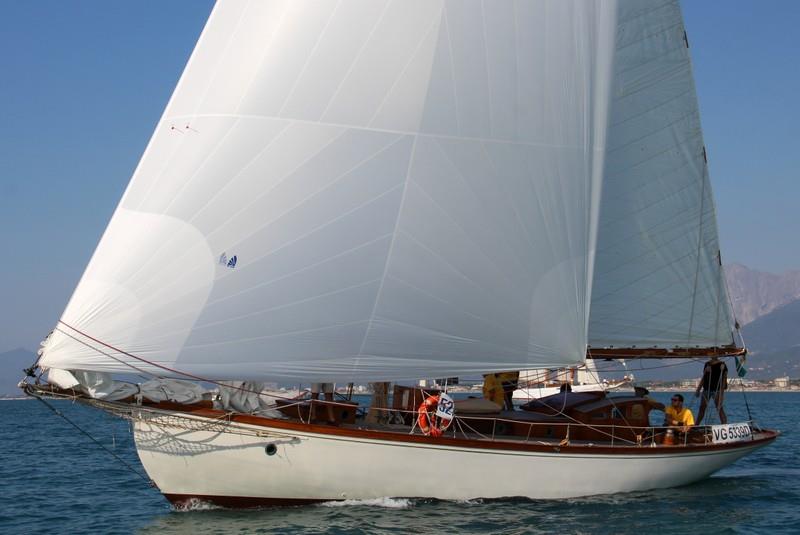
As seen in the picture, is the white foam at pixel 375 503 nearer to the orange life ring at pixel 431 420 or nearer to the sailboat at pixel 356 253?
the sailboat at pixel 356 253

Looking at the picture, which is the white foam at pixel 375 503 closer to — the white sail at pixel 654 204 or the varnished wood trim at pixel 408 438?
the varnished wood trim at pixel 408 438

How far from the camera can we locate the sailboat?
13.3 metres

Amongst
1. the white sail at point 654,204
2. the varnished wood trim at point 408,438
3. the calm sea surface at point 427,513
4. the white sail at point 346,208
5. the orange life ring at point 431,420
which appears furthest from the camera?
the white sail at point 654,204

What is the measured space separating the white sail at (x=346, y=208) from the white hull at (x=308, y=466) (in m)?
1.37

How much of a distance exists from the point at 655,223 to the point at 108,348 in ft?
→ 39.6

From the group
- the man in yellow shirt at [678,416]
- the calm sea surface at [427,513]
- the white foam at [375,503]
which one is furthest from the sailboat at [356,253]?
the man in yellow shirt at [678,416]

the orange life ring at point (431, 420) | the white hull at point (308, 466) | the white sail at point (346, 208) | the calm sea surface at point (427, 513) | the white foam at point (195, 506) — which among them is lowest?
the calm sea surface at point (427, 513)

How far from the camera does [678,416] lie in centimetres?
1850

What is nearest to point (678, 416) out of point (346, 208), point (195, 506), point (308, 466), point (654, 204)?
point (654, 204)

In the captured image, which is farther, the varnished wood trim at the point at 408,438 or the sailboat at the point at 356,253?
the varnished wood trim at the point at 408,438

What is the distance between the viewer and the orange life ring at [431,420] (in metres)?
15.2

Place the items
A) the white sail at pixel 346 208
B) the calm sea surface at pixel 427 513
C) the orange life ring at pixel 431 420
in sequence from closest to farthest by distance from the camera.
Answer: the white sail at pixel 346 208 < the calm sea surface at pixel 427 513 < the orange life ring at pixel 431 420

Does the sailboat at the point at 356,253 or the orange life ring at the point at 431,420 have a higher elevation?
the sailboat at the point at 356,253

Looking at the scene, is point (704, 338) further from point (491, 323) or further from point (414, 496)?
point (414, 496)
